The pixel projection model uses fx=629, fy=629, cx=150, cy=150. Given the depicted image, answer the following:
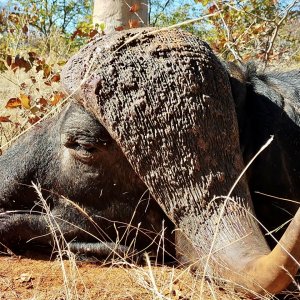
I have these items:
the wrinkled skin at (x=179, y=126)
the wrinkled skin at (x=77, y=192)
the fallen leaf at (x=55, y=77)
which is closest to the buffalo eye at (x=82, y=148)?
the wrinkled skin at (x=77, y=192)

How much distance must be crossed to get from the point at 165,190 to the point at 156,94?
46 cm

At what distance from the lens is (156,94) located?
298 centimetres

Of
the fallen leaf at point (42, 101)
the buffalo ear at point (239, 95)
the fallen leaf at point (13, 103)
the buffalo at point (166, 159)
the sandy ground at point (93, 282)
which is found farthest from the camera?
the fallen leaf at point (42, 101)

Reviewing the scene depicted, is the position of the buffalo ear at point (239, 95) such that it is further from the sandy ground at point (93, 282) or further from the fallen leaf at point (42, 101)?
the fallen leaf at point (42, 101)

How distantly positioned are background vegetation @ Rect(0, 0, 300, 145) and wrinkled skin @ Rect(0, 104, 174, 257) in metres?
0.81

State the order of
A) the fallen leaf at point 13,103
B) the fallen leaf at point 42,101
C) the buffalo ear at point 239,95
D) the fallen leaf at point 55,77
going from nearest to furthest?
1. the buffalo ear at point 239,95
2. the fallen leaf at point 13,103
3. the fallen leaf at point 42,101
4. the fallen leaf at point 55,77

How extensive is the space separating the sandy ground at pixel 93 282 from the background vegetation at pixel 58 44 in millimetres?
1360

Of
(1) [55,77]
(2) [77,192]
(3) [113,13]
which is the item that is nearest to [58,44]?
(3) [113,13]

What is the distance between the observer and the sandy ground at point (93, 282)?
3021mm

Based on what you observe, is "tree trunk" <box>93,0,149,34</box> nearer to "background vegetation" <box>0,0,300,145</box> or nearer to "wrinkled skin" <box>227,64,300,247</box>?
"background vegetation" <box>0,0,300,145</box>

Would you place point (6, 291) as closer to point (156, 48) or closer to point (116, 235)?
point (116, 235)

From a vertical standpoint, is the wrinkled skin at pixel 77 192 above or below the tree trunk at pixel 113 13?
below

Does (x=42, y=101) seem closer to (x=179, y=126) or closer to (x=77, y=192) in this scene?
(x=77, y=192)

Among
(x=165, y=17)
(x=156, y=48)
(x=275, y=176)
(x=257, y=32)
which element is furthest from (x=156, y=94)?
(x=165, y=17)
